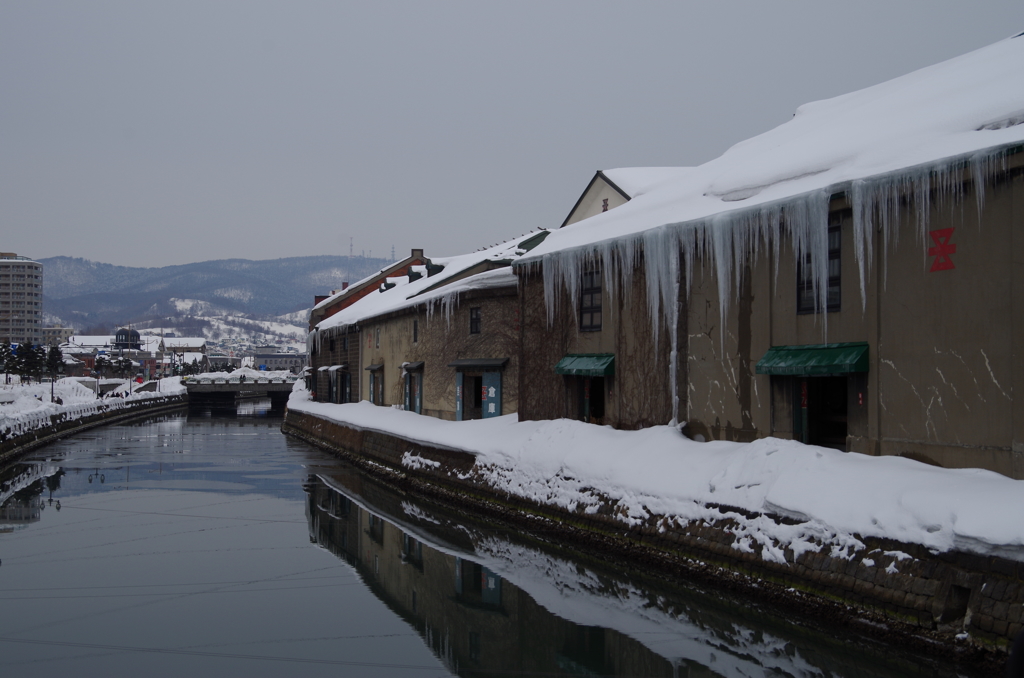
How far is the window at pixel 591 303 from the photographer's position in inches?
824

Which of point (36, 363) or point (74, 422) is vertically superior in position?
point (36, 363)

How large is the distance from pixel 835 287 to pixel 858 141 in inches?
119

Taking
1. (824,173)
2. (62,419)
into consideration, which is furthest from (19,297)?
(824,173)

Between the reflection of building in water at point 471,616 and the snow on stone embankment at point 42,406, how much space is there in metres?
20.5

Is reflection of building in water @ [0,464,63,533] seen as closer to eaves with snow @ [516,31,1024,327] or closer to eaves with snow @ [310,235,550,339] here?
eaves with snow @ [310,235,550,339]

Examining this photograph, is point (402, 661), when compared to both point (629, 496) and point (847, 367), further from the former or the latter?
point (847, 367)

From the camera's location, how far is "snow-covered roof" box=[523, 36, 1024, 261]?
12648 millimetres

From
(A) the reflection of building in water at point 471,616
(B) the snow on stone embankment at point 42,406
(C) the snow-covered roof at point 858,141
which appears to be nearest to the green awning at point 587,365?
(C) the snow-covered roof at point 858,141

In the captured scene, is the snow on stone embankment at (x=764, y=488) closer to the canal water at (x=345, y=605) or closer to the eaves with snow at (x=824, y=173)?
the canal water at (x=345, y=605)

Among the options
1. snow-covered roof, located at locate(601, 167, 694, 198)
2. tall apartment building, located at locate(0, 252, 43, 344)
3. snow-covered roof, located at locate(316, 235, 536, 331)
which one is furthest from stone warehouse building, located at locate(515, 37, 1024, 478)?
tall apartment building, located at locate(0, 252, 43, 344)

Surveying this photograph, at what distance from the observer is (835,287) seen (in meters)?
14.2

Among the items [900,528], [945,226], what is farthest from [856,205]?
[900,528]

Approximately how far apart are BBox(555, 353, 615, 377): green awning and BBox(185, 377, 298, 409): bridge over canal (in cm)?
5499

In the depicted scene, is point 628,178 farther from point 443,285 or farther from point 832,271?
point 832,271
